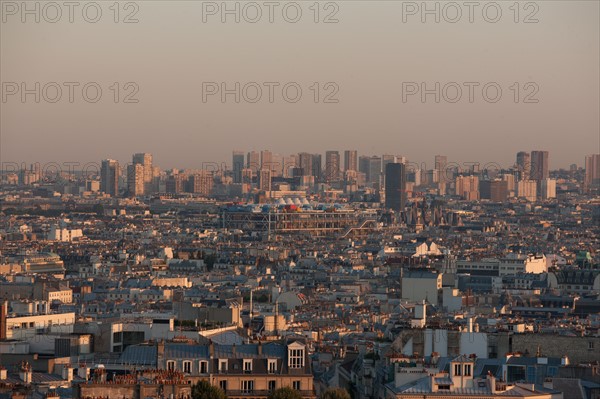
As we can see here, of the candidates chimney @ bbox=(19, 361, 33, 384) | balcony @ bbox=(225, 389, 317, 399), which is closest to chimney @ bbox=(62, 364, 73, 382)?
chimney @ bbox=(19, 361, 33, 384)

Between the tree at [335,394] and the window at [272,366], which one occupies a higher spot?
the window at [272,366]

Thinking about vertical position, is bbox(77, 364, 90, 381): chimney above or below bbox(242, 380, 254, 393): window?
above

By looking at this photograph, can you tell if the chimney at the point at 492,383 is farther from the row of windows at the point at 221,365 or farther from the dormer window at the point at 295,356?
the row of windows at the point at 221,365

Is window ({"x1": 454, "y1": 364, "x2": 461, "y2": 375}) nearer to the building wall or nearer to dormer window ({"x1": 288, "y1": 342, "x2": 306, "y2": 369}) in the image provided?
dormer window ({"x1": 288, "y1": 342, "x2": 306, "y2": 369})

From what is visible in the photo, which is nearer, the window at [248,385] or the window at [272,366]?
the window at [248,385]

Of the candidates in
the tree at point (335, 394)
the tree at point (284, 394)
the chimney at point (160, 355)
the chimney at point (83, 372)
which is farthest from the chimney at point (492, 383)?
the chimney at point (83, 372)
